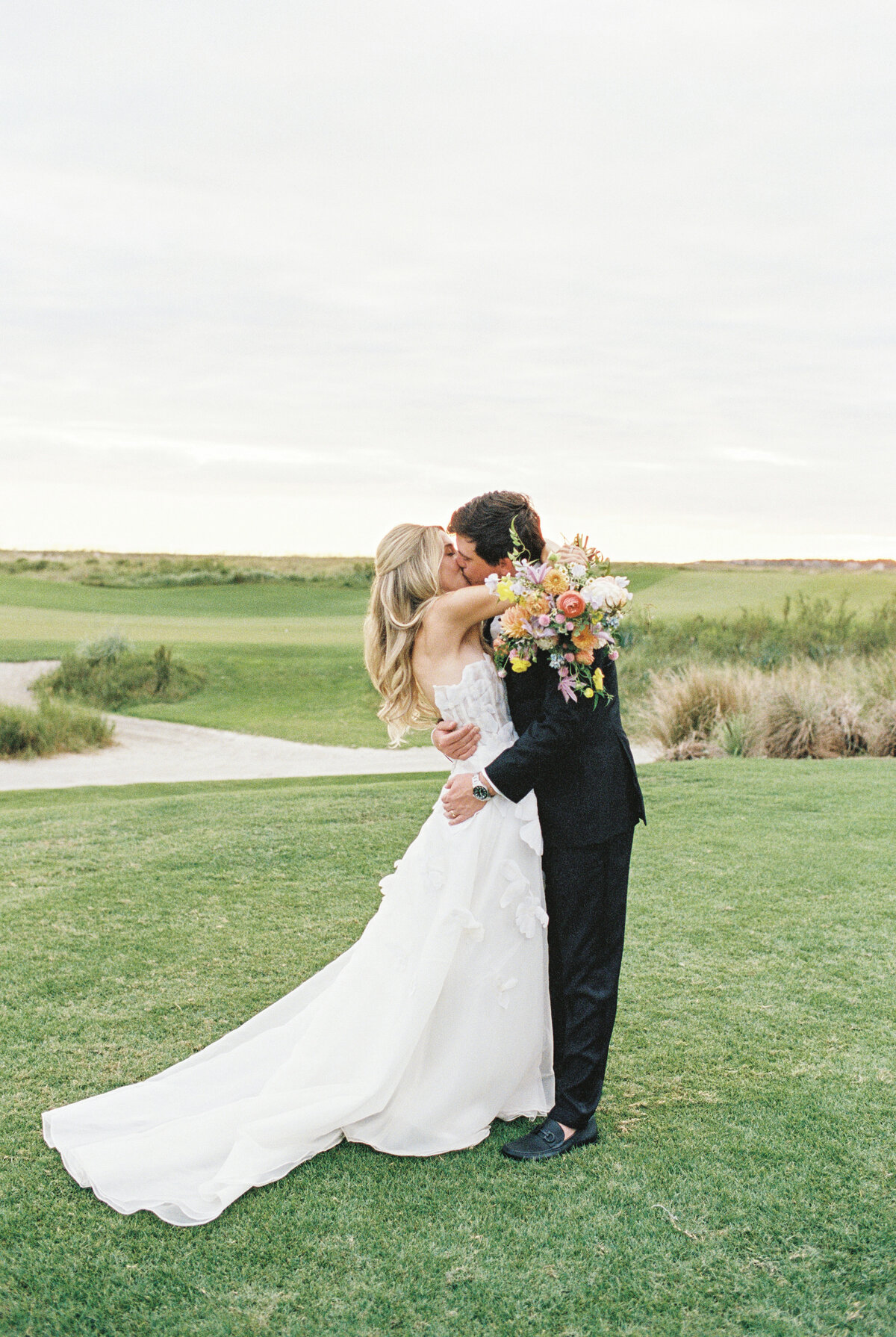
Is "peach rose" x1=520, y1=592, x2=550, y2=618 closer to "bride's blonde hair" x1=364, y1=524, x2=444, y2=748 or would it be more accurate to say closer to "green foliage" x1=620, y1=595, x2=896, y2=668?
"bride's blonde hair" x1=364, y1=524, x2=444, y2=748

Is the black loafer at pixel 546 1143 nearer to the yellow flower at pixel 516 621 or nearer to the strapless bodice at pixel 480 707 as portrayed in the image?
the strapless bodice at pixel 480 707

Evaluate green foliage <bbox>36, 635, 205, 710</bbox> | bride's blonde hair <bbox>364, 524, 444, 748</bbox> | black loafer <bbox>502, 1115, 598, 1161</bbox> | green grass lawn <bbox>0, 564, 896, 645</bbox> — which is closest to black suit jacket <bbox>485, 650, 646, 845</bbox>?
bride's blonde hair <bbox>364, 524, 444, 748</bbox>

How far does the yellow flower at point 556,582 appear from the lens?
9.36 feet

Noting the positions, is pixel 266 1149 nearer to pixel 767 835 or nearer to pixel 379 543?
pixel 379 543

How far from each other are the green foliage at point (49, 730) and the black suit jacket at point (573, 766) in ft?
38.2

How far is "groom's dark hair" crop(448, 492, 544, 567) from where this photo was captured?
10.3 feet

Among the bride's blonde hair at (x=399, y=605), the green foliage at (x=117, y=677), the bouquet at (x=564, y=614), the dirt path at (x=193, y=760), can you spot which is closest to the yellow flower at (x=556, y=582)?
the bouquet at (x=564, y=614)

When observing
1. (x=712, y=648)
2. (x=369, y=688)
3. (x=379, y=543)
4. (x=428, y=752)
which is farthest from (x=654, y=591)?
(x=379, y=543)

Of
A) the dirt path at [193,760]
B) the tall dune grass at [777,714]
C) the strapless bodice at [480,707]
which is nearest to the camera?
the strapless bodice at [480,707]

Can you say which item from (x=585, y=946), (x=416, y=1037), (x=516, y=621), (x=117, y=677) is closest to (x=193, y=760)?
(x=117, y=677)

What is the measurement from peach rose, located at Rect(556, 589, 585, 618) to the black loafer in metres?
1.69

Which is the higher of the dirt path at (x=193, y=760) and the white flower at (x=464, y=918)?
the white flower at (x=464, y=918)

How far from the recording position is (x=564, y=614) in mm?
2861

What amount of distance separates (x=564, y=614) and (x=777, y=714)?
925 cm
